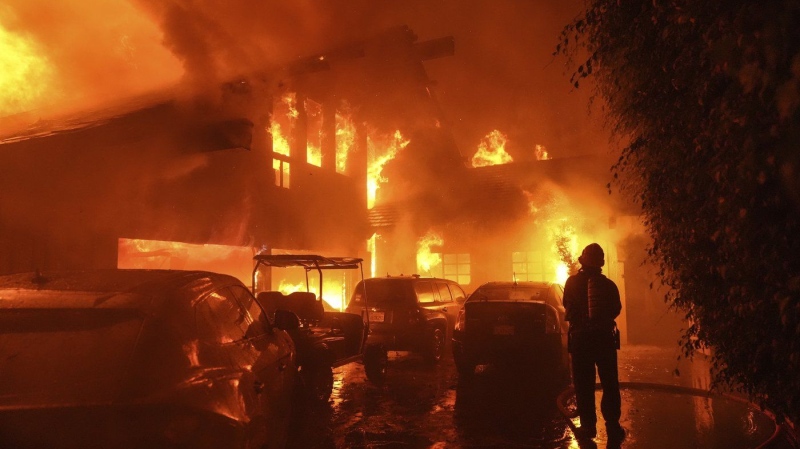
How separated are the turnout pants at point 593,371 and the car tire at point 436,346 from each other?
5574mm

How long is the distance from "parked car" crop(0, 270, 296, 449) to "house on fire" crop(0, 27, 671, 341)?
467 cm

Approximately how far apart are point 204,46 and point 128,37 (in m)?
6.59

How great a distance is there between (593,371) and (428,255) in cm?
1409

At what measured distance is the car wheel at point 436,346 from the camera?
11.5 metres

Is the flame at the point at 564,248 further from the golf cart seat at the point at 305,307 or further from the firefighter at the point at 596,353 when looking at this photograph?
the firefighter at the point at 596,353

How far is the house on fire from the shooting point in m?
8.41

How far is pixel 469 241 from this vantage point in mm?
19141

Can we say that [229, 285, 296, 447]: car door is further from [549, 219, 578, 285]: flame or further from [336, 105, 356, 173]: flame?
[336, 105, 356, 173]: flame

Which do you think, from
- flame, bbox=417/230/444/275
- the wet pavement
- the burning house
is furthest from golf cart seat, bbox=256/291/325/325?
flame, bbox=417/230/444/275

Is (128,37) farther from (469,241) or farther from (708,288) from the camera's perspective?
(708,288)

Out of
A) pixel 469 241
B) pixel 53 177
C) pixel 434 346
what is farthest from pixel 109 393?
pixel 469 241

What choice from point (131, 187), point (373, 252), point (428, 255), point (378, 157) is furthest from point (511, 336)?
point (378, 157)

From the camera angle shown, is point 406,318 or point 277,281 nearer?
point 406,318

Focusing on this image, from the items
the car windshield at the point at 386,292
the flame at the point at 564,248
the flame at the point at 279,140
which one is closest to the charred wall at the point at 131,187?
the flame at the point at 279,140
